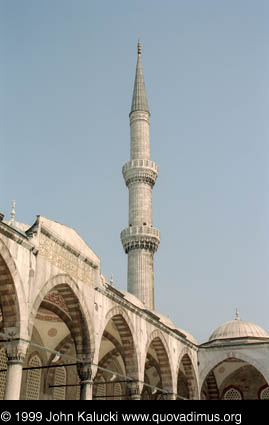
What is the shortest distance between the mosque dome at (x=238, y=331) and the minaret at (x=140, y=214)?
465 centimetres

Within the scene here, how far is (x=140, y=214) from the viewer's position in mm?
33219

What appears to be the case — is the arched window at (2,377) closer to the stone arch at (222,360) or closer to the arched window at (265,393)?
the stone arch at (222,360)

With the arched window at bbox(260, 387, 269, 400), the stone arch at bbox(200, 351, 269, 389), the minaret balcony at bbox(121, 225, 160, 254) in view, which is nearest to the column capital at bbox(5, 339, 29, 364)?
the stone arch at bbox(200, 351, 269, 389)

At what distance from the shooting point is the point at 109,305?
1670 cm

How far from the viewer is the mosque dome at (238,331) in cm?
2767

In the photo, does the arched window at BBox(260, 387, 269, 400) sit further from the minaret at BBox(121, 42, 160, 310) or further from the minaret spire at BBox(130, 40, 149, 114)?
the minaret spire at BBox(130, 40, 149, 114)

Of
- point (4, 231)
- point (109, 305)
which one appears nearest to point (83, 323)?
point (109, 305)

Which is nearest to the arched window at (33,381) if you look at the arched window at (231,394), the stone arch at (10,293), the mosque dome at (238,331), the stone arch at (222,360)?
the stone arch at (10,293)

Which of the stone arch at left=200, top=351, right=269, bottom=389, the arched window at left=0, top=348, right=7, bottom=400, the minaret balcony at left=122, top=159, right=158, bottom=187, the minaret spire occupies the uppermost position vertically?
the minaret spire

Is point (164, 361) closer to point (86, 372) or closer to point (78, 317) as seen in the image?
point (86, 372)

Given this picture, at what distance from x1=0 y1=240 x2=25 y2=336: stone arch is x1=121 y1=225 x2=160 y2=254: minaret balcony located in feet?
67.8

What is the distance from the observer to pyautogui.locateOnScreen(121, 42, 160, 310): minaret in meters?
31.8

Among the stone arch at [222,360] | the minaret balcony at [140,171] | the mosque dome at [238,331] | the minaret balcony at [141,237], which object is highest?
the minaret balcony at [140,171]

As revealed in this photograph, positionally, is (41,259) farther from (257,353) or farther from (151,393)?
(151,393)
